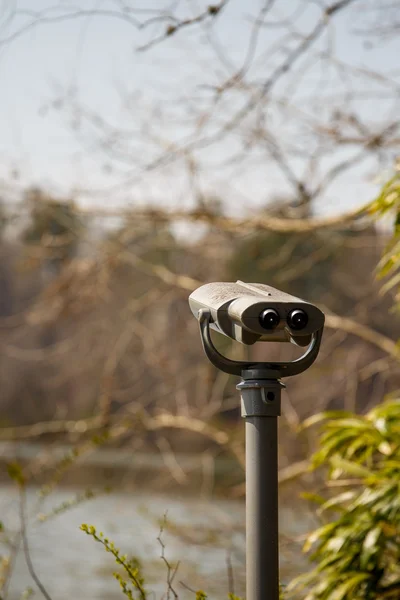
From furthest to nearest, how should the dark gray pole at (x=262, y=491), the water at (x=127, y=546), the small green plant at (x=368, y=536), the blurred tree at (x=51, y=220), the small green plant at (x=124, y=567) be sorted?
the blurred tree at (x=51, y=220) < the water at (x=127, y=546) < the small green plant at (x=368, y=536) < the small green plant at (x=124, y=567) < the dark gray pole at (x=262, y=491)

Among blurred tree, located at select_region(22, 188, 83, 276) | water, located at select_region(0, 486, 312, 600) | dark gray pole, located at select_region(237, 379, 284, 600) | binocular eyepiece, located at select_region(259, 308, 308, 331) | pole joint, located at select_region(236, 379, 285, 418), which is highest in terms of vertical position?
blurred tree, located at select_region(22, 188, 83, 276)

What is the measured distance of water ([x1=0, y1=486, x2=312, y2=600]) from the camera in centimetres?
525

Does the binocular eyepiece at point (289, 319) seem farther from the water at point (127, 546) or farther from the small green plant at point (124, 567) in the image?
the water at point (127, 546)

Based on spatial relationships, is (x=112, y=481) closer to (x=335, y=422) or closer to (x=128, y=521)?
(x=128, y=521)

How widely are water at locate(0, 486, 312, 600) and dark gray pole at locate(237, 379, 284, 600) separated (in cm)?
294

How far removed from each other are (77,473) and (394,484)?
37.7 feet

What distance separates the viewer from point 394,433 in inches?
116

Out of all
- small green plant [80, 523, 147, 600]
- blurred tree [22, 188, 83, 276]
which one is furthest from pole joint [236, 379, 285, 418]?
blurred tree [22, 188, 83, 276]

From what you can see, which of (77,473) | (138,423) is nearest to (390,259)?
(138,423)

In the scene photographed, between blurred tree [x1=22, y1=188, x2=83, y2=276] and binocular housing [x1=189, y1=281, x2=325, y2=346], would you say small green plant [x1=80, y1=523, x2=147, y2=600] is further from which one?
blurred tree [x1=22, y1=188, x2=83, y2=276]

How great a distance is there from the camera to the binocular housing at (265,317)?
4.32 feet

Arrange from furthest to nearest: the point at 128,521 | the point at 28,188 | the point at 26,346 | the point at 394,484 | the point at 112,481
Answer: the point at 26,346, the point at 112,481, the point at 128,521, the point at 28,188, the point at 394,484

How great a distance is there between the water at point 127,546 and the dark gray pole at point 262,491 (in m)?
2.94

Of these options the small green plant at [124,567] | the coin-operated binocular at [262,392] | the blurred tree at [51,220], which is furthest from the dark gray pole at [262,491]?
the blurred tree at [51,220]
